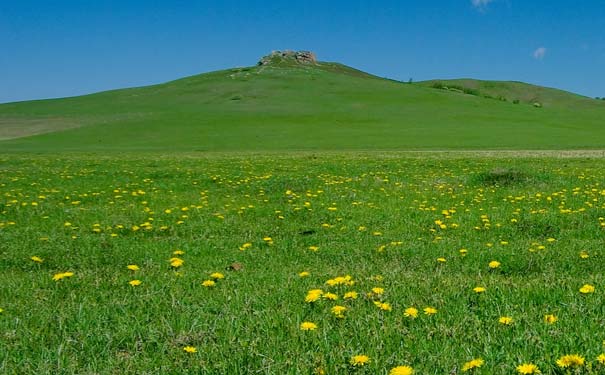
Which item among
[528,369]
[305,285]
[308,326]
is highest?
[528,369]

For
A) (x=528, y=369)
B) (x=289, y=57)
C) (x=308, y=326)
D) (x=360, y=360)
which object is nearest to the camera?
(x=528, y=369)

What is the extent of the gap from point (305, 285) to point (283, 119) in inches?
2959

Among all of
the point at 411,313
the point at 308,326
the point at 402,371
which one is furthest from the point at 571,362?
the point at 308,326

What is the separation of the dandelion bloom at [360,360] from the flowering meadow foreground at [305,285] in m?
0.02

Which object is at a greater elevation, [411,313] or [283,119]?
[283,119]

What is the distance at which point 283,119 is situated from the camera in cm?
8006

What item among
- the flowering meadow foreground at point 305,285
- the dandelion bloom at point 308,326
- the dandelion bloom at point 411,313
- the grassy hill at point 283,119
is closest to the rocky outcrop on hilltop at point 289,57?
the grassy hill at point 283,119

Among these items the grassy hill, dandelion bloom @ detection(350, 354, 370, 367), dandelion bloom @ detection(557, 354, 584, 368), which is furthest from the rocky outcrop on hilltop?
dandelion bloom @ detection(557, 354, 584, 368)

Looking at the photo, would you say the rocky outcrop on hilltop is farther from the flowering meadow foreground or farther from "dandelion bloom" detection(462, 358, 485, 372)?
"dandelion bloom" detection(462, 358, 485, 372)

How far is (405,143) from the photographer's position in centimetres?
5297

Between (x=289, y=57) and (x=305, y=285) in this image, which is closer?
(x=305, y=285)

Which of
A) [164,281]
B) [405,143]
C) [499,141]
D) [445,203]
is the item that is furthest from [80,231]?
[499,141]

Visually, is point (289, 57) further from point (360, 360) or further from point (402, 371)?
point (402, 371)

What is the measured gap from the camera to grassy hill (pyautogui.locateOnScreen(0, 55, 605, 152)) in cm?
5534
